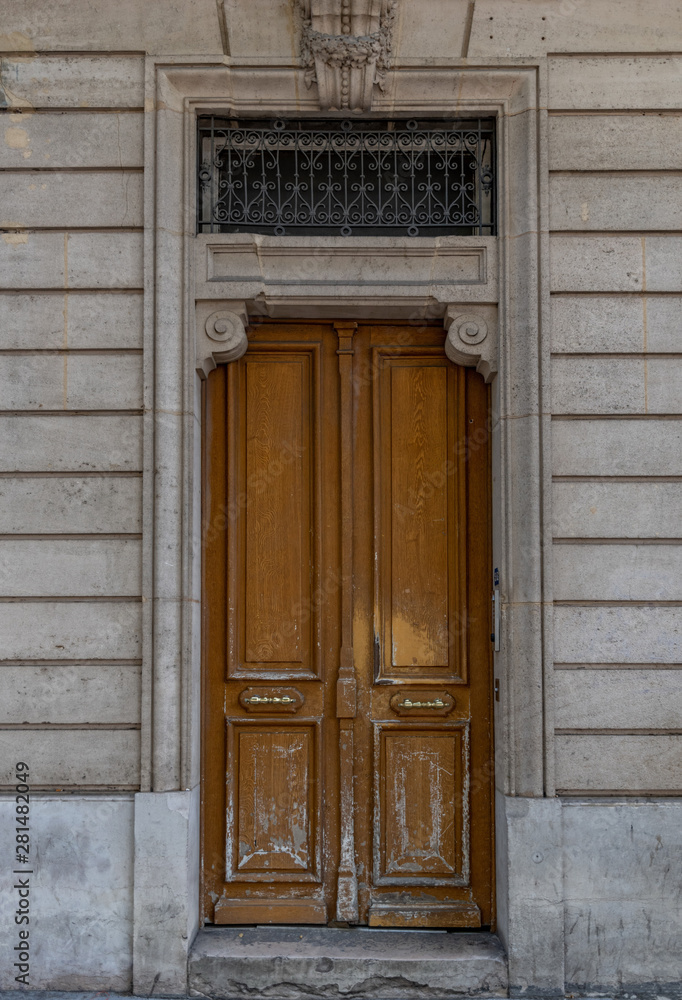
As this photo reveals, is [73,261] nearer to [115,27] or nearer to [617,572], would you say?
[115,27]

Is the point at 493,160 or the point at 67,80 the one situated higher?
the point at 67,80

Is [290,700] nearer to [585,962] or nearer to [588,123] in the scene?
[585,962]

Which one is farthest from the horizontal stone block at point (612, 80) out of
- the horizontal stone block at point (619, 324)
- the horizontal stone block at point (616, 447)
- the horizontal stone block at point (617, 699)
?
the horizontal stone block at point (617, 699)

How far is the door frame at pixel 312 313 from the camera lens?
4.85 m

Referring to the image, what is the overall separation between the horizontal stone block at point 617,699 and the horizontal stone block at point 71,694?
7.60 feet

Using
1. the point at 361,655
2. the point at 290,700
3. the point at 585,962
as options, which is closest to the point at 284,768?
the point at 290,700

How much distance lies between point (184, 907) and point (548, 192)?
4331 mm

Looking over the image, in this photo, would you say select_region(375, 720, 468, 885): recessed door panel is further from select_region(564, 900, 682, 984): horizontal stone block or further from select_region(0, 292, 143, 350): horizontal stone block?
select_region(0, 292, 143, 350): horizontal stone block

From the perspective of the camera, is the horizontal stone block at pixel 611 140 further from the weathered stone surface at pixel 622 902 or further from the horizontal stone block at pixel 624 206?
the weathered stone surface at pixel 622 902

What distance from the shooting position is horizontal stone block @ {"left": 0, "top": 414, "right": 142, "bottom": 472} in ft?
16.4

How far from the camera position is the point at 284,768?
5168 millimetres

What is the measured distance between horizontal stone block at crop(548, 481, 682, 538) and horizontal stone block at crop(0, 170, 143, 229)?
285 centimetres

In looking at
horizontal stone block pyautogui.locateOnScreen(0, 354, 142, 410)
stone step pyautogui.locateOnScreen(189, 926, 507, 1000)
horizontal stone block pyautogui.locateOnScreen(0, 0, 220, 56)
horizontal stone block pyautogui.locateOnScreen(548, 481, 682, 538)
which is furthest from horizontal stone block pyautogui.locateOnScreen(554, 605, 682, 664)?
horizontal stone block pyautogui.locateOnScreen(0, 0, 220, 56)

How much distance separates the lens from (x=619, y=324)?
504 cm
